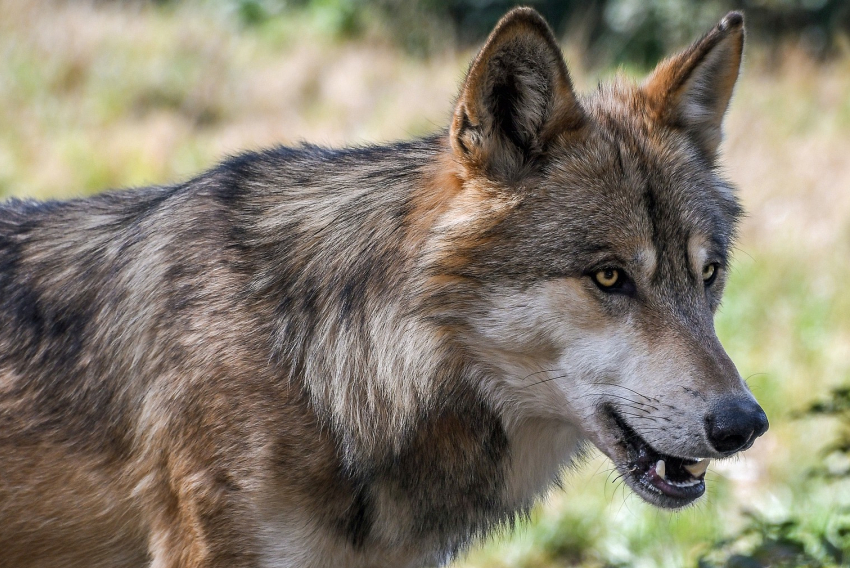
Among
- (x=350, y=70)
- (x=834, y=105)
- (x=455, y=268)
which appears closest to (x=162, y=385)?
(x=455, y=268)

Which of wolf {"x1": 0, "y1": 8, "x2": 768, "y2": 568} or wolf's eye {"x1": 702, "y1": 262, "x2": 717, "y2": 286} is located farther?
wolf's eye {"x1": 702, "y1": 262, "x2": 717, "y2": 286}

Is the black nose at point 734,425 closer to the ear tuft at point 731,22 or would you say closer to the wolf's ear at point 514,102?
the wolf's ear at point 514,102

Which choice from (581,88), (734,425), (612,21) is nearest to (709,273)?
(734,425)

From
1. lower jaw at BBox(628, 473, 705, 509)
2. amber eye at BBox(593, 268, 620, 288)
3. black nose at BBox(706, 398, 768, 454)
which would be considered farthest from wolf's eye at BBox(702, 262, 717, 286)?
lower jaw at BBox(628, 473, 705, 509)

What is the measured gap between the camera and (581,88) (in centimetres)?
1136

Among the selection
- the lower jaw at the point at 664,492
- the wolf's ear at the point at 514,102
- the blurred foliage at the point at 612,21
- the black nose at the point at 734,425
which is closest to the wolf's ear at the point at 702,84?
the wolf's ear at the point at 514,102

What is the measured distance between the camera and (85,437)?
2.95 m

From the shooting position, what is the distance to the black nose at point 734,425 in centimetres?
254

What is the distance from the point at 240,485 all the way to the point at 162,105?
794 centimetres

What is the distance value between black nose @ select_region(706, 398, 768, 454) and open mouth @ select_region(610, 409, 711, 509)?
7.7 inches

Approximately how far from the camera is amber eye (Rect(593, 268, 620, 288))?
2729mm

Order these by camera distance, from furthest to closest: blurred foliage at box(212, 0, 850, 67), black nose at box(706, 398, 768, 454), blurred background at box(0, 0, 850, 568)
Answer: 1. blurred foliage at box(212, 0, 850, 67)
2. blurred background at box(0, 0, 850, 568)
3. black nose at box(706, 398, 768, 454)

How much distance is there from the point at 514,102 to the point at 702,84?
74 centimetres

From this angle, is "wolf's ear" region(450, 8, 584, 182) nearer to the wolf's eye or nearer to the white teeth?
the wolf's eye
